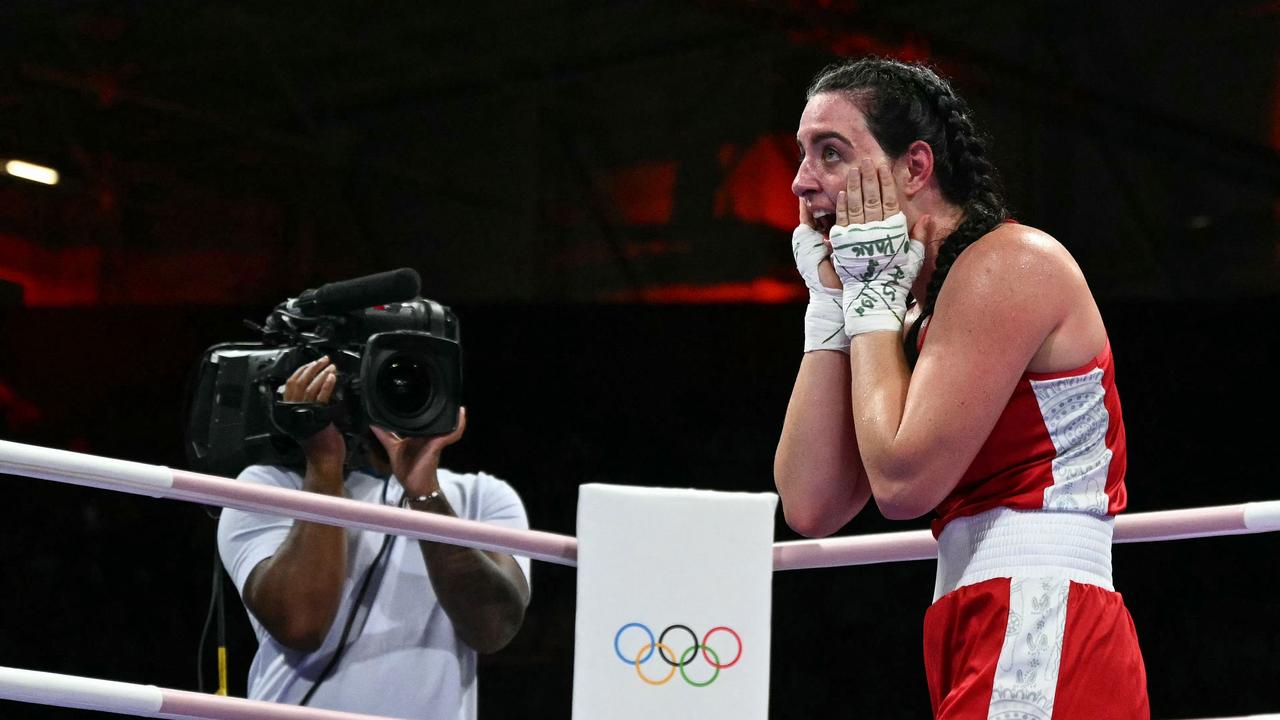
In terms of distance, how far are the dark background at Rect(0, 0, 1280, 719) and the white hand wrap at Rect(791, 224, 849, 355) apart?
7.91 ft

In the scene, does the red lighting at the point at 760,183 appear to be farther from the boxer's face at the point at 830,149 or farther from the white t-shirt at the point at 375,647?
the boxer's face at the point at 830,149

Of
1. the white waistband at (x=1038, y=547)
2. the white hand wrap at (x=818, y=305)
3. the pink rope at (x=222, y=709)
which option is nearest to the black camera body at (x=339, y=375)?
the pink rope at (x=222, y=709)

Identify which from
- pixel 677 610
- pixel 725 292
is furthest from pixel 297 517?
pixel 725 292

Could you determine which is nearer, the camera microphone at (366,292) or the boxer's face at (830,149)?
the boxer's face at (830,149)

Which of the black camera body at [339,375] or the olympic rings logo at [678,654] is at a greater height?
the black camera body at [339,375]

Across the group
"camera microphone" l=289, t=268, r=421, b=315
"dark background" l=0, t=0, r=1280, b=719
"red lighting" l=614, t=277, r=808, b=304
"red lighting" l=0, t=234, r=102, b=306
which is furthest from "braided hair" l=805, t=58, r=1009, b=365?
"red lighting" l=0, t=234, r=102, b=306

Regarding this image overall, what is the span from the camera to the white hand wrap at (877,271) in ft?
4.35

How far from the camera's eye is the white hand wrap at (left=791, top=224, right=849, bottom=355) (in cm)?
140

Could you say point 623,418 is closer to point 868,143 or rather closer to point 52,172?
point 52,172

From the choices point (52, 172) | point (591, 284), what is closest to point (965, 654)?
point (591, 284)

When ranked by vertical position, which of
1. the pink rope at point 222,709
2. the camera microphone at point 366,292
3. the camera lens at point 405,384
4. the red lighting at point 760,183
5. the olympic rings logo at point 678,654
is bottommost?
the pink rope at point 222,709

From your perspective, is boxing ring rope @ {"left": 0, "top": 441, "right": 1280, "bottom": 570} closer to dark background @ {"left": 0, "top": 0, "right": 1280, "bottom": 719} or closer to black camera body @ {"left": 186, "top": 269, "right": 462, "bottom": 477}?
black camera body @ {"left": 186, "top": 269, "right": 462, "bottom": 477}

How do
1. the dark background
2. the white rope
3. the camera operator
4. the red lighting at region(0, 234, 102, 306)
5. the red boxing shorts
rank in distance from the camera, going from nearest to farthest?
1. the red boxing shorts
2. the white rope
3. the camera operator
4. the dark background
5. the red lighting at region(0, 234, 102, 306)

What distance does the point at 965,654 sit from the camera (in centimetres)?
126
